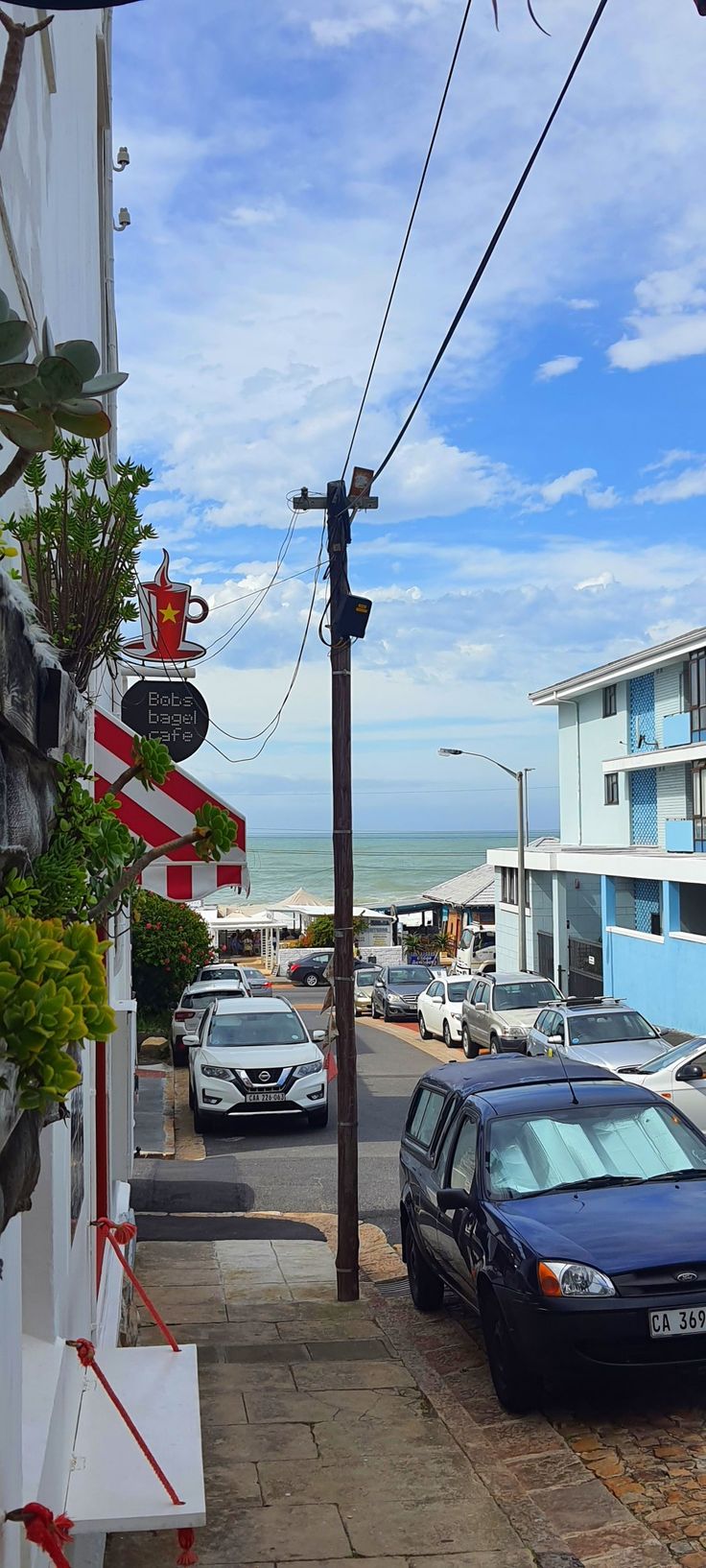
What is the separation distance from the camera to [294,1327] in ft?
30.8

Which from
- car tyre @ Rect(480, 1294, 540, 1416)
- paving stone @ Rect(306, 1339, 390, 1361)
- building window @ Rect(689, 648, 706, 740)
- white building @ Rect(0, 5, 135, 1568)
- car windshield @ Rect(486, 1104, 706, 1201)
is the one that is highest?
building window @ Rect(689, 648, 706, 740)

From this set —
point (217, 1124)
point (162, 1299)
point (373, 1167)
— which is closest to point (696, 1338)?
point (162, 1299)

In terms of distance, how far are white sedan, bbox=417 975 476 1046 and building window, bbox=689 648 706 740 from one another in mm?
8115

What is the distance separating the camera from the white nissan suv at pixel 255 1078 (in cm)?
1772

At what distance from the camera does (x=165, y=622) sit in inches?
330

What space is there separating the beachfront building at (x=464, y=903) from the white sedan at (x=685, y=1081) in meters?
43.9

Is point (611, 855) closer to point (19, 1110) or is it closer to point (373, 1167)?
point (373, 1167)

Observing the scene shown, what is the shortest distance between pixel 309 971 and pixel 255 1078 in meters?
34.1

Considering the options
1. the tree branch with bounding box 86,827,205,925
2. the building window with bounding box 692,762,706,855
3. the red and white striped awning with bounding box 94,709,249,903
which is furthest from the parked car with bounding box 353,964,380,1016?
the tree branch with bounding box 86,827,205,925

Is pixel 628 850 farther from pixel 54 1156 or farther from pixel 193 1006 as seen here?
pixel 54 1156

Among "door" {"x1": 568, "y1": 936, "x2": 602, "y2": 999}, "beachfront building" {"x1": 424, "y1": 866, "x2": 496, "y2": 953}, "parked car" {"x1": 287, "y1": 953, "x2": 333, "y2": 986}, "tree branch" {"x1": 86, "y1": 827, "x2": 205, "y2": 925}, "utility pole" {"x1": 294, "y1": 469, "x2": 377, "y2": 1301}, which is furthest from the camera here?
"beachfront building" {"x1": 424, "y1": 866, "x2": 496, "y2": 953}

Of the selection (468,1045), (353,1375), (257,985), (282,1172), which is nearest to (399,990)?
(257,985)

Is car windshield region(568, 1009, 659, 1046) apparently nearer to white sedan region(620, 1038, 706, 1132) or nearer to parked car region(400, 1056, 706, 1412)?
white sedan region(620, 1038, 706, 1132)

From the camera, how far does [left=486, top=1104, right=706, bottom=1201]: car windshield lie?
26.0 ft
